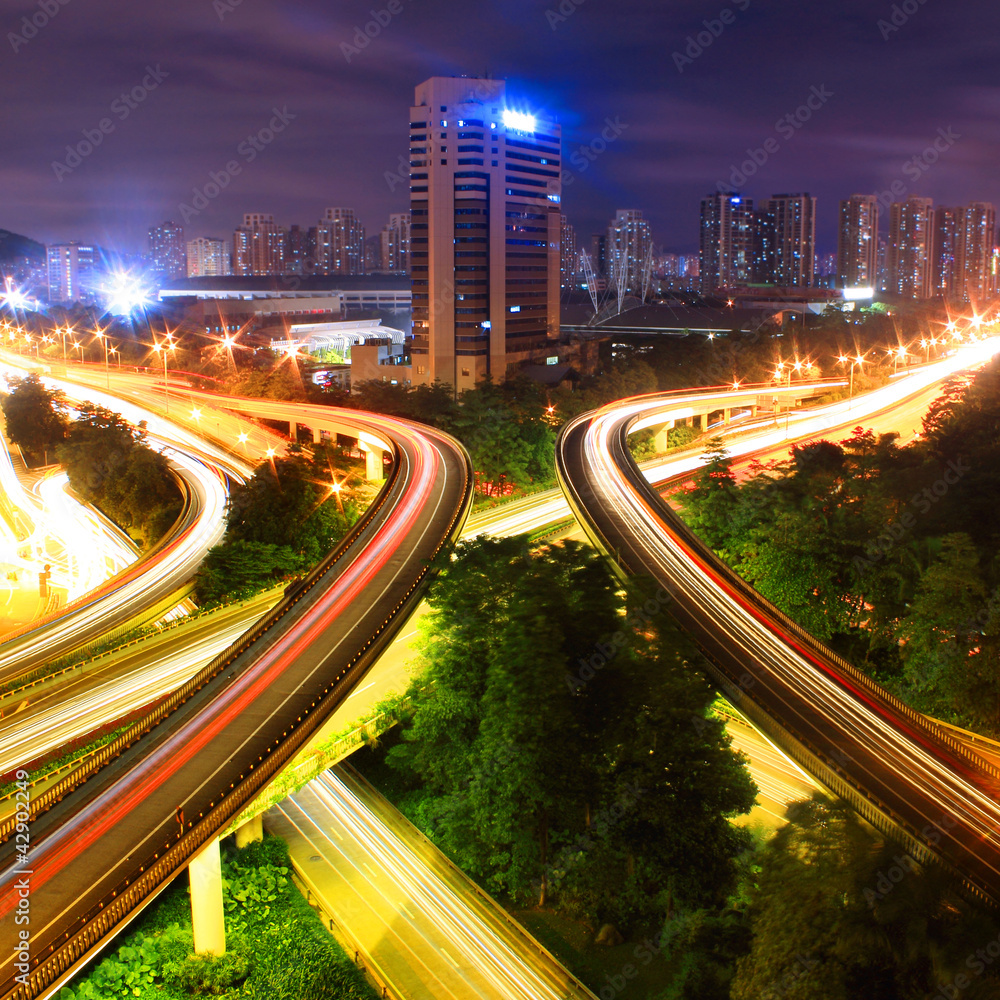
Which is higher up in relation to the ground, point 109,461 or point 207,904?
point 109,461

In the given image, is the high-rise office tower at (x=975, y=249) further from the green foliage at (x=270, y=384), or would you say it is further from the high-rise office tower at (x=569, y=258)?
the green foliage at (x=270, y=384)

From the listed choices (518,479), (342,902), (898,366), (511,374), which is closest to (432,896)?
(342,902)

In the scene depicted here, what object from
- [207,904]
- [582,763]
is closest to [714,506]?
[582,763]

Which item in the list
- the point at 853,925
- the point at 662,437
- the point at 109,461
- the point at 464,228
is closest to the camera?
the point at 853,925

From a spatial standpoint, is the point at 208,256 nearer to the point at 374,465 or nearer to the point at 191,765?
the point at 374,465

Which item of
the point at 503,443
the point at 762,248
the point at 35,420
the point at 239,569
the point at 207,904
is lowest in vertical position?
the point at 207,904

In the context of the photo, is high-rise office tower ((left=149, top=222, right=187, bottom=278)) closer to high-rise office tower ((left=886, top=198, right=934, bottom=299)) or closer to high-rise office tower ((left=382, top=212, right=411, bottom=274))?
high-rise office tower ((left=382, top=212, right=411, bottom=274))

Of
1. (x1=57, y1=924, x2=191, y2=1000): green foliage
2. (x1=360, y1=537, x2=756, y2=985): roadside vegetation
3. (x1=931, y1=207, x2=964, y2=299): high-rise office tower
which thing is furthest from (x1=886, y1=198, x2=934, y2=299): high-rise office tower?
(x1=57, y1=924, x2=191, y2=1000): green foliage
